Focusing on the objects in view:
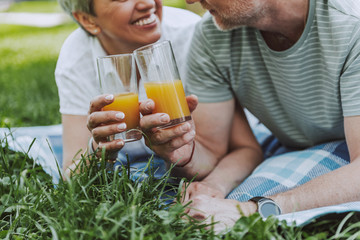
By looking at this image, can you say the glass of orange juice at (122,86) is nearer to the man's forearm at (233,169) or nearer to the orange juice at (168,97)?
the orange juice at (168,97)

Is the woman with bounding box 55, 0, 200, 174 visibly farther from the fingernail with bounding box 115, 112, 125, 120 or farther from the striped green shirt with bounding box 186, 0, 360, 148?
the fingernail with bounding box 115, 112, 125, 120

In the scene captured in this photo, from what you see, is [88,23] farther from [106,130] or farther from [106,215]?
[106,215]

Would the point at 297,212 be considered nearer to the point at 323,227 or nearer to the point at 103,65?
the point at 323,227

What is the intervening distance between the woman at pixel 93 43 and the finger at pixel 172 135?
717 millimetres

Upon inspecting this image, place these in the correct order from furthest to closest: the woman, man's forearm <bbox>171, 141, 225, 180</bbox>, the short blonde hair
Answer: the short blonde hair
the woman
man's forearm <bbox>171, 141, 225, 180</bbox>

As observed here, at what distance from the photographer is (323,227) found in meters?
2.09

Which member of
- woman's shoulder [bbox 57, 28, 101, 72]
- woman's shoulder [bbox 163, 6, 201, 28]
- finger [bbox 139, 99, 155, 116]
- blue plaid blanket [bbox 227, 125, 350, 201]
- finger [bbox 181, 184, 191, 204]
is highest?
woman's shoulder [bbox 163, 6, 201, 28]

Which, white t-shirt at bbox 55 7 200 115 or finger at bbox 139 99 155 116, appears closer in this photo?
finger at bbox 139 99 155 116

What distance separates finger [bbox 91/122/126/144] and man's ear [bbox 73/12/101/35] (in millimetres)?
1030

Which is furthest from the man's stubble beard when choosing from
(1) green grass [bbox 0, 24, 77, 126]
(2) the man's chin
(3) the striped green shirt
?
(1) green grass [bbox 0, 24, 77, 126]

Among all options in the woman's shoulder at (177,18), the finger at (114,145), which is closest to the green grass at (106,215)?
the finger at (114,145)

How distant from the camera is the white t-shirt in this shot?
3213 millimetres

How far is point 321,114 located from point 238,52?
64 centimetres

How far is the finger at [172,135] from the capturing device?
7.77 ft
